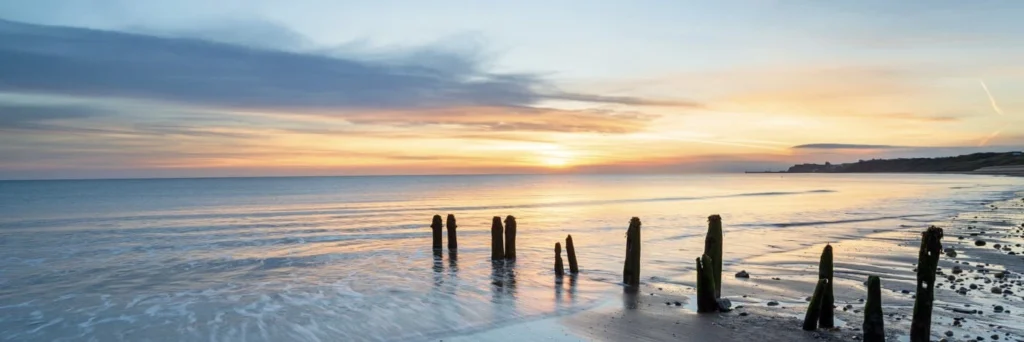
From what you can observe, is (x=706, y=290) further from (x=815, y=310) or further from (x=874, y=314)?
(x=874, y=314)

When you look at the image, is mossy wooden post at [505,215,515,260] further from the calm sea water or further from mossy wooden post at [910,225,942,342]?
mossy wooden post at [910,225,942,342]

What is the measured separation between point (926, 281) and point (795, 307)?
162 inches

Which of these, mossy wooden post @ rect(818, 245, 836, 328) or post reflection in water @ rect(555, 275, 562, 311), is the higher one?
mossy wooden post @ rect(818, 245, 836, 328)

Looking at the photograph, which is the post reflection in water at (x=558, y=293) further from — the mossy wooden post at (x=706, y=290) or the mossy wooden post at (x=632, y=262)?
the mossy wooden post at (x=706, y=290)

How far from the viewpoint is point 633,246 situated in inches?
675

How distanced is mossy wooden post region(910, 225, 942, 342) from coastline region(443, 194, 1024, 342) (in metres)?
0.75

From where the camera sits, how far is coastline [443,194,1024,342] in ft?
37.9

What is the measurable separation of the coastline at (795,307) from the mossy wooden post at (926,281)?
754 millimetres

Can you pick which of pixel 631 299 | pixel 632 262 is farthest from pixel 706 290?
pixel 632 262

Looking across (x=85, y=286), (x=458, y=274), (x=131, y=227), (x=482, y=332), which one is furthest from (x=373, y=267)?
(x=131, y=227)

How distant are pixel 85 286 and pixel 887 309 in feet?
73.8

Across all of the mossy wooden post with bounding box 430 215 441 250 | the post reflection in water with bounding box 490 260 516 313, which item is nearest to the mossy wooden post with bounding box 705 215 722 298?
the post reflection in water with bounding box 490 260 516 313

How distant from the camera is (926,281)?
10.0 m

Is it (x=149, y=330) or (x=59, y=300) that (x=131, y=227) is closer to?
(x=59, y=300)
